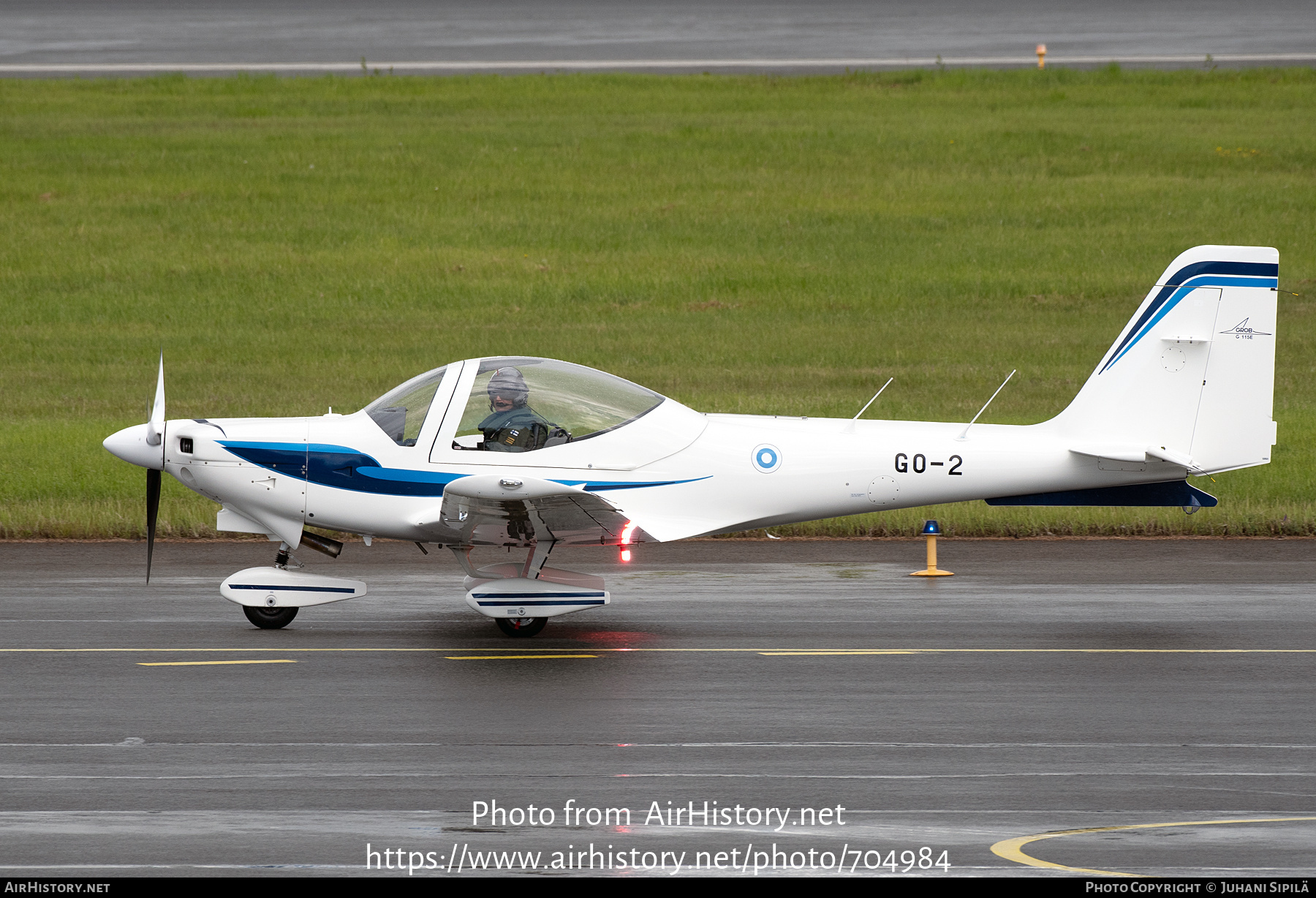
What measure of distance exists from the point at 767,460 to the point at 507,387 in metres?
1.98

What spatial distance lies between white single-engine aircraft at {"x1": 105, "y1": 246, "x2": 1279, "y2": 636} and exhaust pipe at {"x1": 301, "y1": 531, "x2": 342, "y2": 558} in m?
0.20

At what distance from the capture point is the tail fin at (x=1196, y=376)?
36.4ft

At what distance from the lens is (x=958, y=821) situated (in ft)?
24.4

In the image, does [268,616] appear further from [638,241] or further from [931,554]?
[638,241]

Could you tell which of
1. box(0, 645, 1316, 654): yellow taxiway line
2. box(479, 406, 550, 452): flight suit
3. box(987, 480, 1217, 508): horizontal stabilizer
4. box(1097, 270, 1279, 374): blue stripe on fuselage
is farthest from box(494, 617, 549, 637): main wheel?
box(1097, 270, 1279, 374): blue stripe on fuselage

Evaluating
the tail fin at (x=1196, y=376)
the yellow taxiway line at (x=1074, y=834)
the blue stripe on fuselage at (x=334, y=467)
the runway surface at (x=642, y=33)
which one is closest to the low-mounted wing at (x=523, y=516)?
the blue stripe on fuselage at (x=334, y=467)

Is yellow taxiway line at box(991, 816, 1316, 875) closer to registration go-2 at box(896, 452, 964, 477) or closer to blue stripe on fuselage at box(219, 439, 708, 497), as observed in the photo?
registration go-2 at box(896, 452, 964, 477)

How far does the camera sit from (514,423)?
36.1 ft

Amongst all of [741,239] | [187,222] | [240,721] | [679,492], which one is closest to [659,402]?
[679,492]

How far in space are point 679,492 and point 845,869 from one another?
458 centimetres

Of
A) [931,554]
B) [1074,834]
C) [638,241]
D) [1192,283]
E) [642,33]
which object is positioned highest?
[642,33]

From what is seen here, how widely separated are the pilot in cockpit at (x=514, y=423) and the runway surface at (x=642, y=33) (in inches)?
1394

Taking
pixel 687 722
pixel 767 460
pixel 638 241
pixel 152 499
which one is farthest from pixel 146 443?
pixel 638 241

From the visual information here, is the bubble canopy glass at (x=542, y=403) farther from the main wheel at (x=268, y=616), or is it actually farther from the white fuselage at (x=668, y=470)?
the main wheel at (x=268, y=616)
